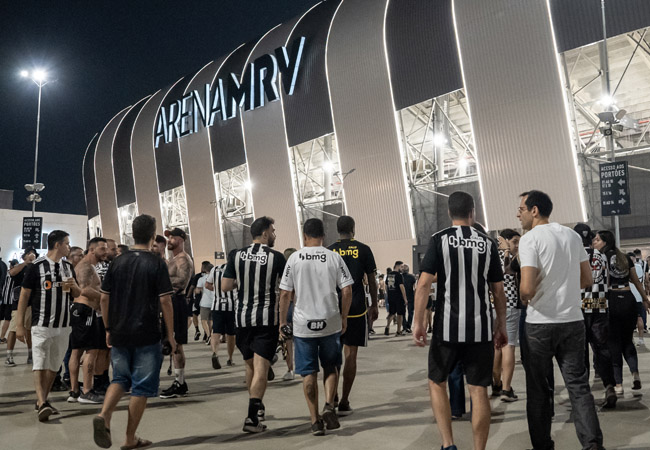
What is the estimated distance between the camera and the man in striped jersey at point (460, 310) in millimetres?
3865

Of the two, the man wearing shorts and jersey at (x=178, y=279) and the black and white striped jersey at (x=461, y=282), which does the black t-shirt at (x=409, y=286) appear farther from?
the black and white striped jersey at (x=461, y=282)

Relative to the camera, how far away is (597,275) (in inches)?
223

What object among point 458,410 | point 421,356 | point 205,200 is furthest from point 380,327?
point 205,200

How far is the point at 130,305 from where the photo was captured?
4512mm

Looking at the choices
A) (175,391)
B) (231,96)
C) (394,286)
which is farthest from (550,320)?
(231,96)

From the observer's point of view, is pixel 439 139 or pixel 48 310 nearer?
pixel 48 310

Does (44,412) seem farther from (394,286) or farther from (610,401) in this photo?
(394,286)

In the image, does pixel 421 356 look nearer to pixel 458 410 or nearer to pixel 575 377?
pixel 458 410

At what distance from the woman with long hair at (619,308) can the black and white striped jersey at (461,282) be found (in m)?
2.77

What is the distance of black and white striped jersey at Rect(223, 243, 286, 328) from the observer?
5332 millimetres

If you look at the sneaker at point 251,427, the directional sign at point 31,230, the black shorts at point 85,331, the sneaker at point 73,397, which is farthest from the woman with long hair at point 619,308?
the directional sign at point 31,230

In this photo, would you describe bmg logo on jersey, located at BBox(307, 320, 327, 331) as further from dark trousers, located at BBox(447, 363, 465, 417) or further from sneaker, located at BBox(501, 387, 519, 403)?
sneaker, located at BBox(501, 387, 519, 403)

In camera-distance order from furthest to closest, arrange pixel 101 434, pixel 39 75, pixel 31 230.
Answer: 1. pixel 39 75
2. pixel 31 230
3. pixel 101 434

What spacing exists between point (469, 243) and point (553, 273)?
0.67 meters
